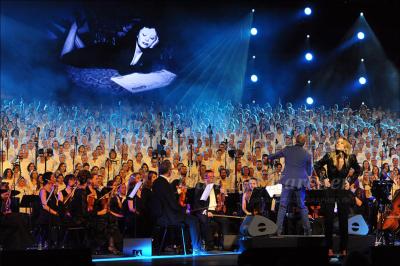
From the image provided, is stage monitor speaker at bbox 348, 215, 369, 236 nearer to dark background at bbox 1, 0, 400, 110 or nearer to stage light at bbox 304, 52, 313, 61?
dark background at bbox 1, 0, 400, 110

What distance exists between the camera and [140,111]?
56.9 feet

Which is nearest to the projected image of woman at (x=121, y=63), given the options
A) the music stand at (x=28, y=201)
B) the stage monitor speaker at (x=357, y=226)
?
the music stand at (x=28, y=201)

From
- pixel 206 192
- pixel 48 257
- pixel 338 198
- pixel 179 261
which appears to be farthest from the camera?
pixel 206 192

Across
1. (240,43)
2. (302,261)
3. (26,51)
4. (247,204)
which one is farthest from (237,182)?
(302,261)

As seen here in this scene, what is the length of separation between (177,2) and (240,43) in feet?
7.52

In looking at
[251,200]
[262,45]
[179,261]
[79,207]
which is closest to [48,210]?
[79,207]

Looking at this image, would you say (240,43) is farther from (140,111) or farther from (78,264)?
(78,264)

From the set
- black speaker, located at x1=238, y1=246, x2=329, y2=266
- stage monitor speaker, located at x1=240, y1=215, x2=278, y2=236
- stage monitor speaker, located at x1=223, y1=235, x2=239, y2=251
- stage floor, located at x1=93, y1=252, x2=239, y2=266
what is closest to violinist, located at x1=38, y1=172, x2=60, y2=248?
stage floor, located at x1=93, y1=252, x2=239, y2=266

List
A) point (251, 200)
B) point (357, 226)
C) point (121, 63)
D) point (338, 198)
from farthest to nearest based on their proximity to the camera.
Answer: point (121, 63) < point (251, 200) < point (357, 226) < point (338, 198)

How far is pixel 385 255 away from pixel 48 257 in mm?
3284

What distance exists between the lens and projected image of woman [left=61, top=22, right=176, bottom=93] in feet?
56.9

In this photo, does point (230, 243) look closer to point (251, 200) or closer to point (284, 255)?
point (251, 200)

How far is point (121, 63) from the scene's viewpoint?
17875 mm

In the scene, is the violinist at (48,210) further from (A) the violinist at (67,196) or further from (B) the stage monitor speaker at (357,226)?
(B) the stage monitor speaker at (357,226)
